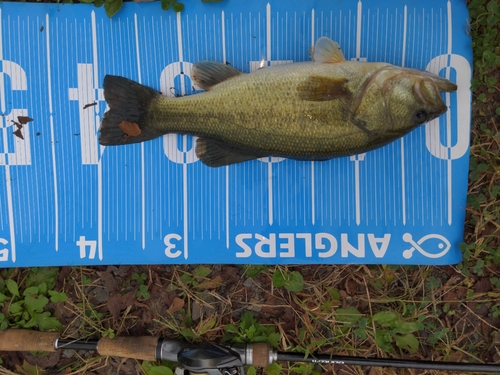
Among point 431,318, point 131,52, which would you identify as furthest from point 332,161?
point 131,52

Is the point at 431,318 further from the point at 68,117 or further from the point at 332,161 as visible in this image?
the point at 68,117

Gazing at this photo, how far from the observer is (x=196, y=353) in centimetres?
255

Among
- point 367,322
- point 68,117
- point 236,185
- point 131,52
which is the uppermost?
point 131,52

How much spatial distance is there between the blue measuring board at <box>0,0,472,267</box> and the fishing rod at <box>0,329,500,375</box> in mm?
534

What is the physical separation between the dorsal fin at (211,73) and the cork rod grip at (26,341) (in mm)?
2036

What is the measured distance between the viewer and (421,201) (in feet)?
8.87

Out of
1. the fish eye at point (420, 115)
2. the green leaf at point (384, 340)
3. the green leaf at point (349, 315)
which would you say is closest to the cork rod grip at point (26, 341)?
the green leaf at point (349, 315)

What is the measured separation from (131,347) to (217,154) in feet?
4.74

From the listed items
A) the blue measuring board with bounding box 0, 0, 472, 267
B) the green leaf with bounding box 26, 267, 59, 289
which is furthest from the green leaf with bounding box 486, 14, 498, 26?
the green leaf with bounding box 26, 267, 59, 289

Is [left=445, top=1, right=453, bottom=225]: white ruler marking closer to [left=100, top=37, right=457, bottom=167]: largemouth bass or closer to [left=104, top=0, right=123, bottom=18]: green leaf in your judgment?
[left=100, top=37, right=457, bottom=167]: largemouth bass

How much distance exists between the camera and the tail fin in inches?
98.5

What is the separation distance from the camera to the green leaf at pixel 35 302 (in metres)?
2.74

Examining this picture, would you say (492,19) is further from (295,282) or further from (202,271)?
(202,271)

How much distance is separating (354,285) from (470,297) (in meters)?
0.82
